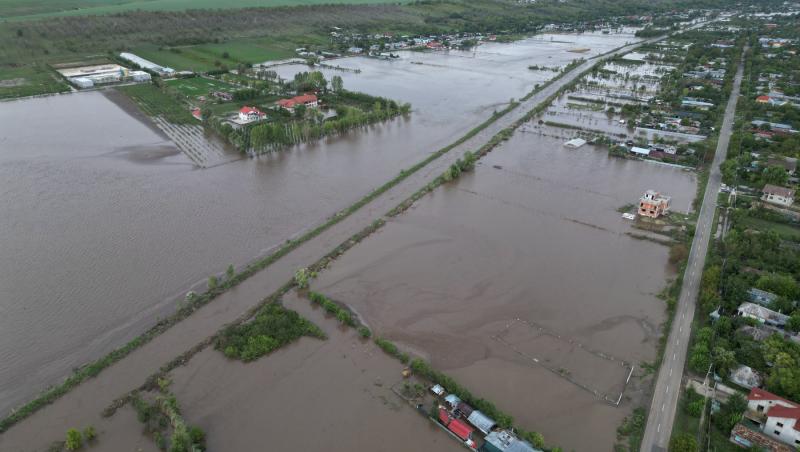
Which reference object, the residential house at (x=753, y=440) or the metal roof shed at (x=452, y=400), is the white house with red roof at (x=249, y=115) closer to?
the metal roof shed at (x=452, y=400)

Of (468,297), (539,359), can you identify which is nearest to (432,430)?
(539,359)

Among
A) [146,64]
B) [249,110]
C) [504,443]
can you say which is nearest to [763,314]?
[504,443]

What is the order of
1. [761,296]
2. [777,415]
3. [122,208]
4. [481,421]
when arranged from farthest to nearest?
[122,208] → [761,296] → [481,421] → [777,415]

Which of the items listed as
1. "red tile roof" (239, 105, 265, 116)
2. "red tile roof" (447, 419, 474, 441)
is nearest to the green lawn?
"red tile roof" (447, 419, 474, 441)

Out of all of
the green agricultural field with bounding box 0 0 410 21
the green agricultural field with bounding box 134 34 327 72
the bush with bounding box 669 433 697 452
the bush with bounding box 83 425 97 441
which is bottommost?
the bush with bounding box 83 425 97 441

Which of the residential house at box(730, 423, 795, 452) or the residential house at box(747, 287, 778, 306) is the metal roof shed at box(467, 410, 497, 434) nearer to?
the residential house at box(730, 423, 795, 452)

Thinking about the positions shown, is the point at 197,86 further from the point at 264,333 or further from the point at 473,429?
the point at 473,429

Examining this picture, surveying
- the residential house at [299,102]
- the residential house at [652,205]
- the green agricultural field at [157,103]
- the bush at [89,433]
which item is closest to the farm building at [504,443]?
the bush at [89,433]
